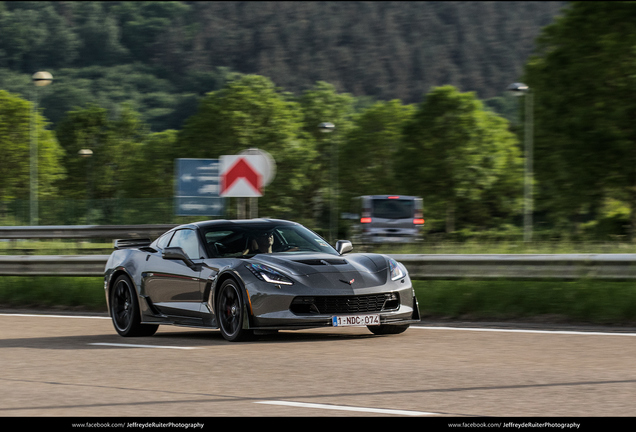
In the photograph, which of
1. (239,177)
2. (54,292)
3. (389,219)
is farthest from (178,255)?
(389,219)

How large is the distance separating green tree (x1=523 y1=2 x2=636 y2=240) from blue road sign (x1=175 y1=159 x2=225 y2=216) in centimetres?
2892

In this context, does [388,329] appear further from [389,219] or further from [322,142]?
[322,142]

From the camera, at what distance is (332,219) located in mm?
69750

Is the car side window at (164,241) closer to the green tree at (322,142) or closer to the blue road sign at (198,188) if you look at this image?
the blue road sign at (198,188)

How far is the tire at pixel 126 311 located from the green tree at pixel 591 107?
106 ft

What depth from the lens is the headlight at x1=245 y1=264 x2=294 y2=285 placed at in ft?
32.6

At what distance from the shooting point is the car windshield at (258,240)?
35.4ft

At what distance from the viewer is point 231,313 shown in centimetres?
1026

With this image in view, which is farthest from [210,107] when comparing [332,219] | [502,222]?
[502,222]

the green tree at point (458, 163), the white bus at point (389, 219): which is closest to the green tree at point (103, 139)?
the green tree at point (458, 163)

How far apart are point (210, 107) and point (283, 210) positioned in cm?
956

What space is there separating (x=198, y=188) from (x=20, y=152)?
66018 mm

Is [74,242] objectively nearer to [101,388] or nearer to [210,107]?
[101,388]

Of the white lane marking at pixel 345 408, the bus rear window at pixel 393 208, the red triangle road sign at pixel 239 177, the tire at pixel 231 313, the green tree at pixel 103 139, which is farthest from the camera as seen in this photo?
the green tree at pixel 103 139
